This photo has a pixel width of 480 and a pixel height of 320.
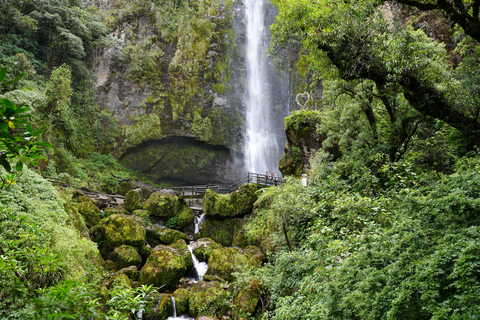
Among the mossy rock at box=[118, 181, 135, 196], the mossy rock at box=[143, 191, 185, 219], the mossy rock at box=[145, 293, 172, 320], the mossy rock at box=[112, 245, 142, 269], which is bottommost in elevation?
the mossy rock at box=[145, 293, 172, 320]

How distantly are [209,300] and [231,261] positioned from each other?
1.84 m

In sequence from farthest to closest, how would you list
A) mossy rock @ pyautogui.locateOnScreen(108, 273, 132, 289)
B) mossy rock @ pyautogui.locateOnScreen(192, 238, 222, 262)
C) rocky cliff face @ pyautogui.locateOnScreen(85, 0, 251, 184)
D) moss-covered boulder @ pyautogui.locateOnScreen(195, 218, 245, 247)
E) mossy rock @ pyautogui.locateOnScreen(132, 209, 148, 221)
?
rocky cliff face @ pyautogui.locateOnScreen(85, 0, 251, 184) → moss-covered boulder @ pyautogui.locateOnScreen(195, 218, 245, 247) → mossy rock @ pyautogui.locateOnScreen(132, 209, 148, 221) → mossy rock @ pyautogui.locateOnScreen(192, 238, 222, 262) → mossy rock @ pyautogui.locateOnScreen(108, 273, 132, 289)

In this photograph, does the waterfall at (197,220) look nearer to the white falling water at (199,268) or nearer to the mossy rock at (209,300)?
the white falling water at (199,268)

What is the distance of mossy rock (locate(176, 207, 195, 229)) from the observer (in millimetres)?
14602

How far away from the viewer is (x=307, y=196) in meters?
6.38

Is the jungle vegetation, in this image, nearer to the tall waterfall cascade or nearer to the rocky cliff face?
the rocky cliff face

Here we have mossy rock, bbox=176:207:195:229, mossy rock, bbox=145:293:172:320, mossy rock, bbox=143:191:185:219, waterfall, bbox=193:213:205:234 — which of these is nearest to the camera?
mossy rock, bbox=145:293:172:320

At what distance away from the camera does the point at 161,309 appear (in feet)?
24.4

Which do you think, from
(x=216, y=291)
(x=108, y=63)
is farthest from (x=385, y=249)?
(x=108, y=63)

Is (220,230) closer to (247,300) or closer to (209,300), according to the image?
(209,300)

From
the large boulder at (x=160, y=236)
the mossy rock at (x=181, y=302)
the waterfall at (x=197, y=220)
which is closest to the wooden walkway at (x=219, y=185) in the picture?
the waterfall at (x=197, y=220)

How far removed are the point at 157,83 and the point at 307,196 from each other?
19331 millimetres

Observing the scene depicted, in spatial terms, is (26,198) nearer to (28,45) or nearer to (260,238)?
(260,238)

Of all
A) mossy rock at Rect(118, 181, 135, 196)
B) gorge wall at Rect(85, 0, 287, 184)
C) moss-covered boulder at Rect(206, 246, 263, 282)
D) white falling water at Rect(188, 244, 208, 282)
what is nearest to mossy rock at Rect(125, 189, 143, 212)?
mossy rock at Rect(118, 181, 135, 196)
